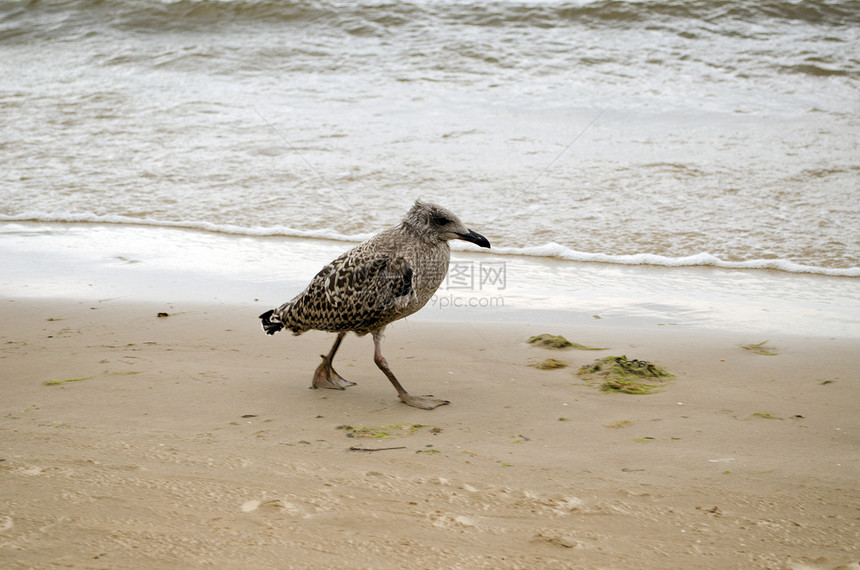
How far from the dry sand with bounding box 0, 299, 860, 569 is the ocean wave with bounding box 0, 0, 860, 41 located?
12.4 meters

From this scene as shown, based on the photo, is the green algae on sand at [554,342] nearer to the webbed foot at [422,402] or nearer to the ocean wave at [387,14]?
the webbed foot at [422,402]

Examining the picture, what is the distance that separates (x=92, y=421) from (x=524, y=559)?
7.40 ft

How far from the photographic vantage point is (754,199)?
28.2 ft

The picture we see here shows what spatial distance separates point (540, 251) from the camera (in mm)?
7281

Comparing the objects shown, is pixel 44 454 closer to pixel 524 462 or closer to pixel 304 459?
pixel 304 459

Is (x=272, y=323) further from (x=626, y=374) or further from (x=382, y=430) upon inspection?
(x=626, y=374)

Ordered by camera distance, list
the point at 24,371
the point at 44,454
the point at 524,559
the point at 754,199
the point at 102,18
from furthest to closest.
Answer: the point at 102,18, the point at 754,199, the point at 24,371, the point at 44,454, the point at 524,559

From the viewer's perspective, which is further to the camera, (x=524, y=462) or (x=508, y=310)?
(x=508, y=310)

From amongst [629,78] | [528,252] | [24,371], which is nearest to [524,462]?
[24,371]

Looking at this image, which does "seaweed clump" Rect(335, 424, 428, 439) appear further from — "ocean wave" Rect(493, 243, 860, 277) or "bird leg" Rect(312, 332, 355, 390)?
"ocean wave" Rect(493, 243, 860, 277)

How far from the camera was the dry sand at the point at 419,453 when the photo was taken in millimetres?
2719

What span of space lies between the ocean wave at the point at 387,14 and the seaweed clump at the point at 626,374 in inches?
504

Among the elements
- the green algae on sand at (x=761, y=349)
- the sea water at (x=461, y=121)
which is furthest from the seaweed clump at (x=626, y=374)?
the sea water at (x=461, y=121)

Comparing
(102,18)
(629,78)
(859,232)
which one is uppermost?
(102,18)
